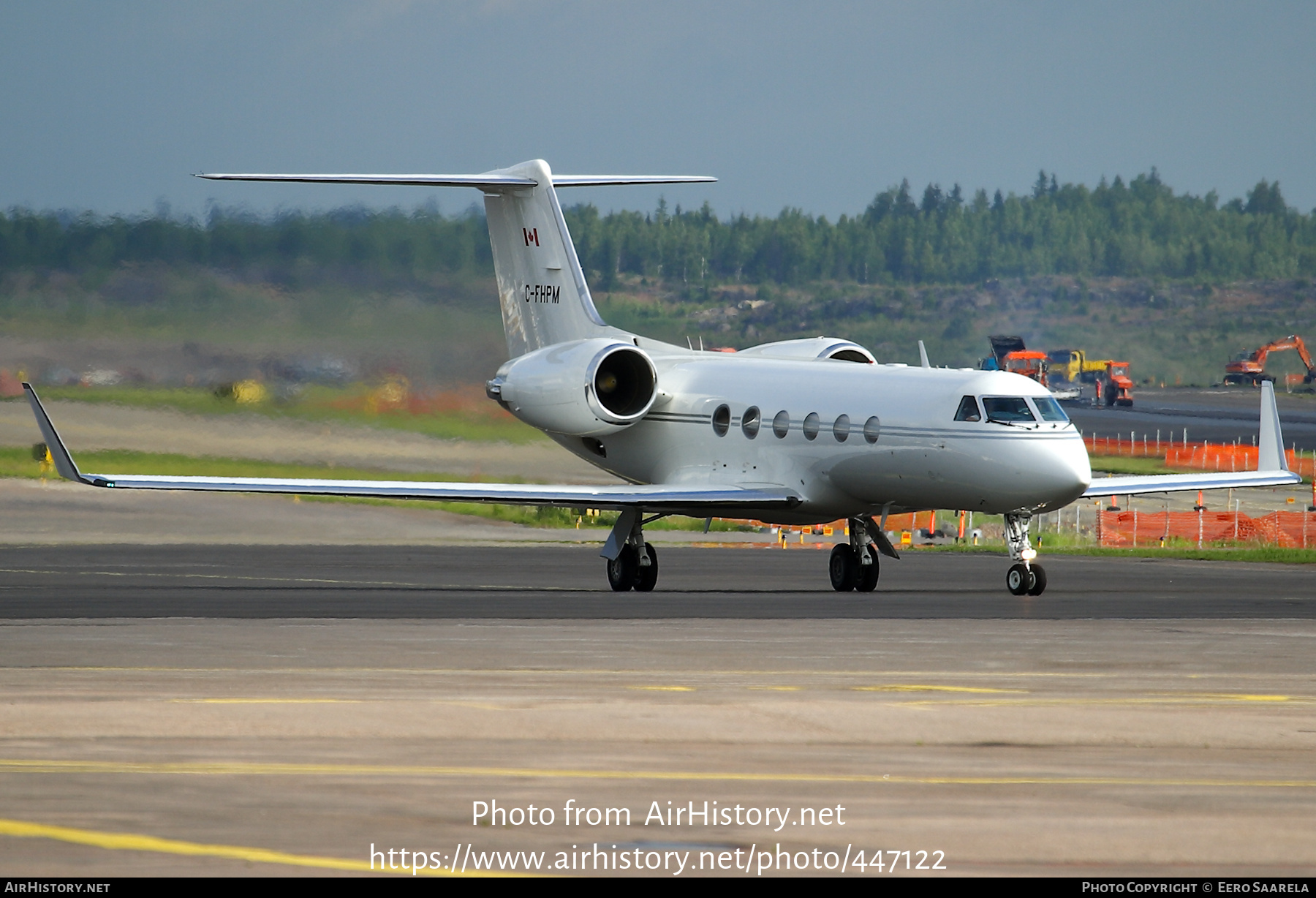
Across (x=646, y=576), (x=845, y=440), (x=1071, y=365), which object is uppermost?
(x=845, y=440)

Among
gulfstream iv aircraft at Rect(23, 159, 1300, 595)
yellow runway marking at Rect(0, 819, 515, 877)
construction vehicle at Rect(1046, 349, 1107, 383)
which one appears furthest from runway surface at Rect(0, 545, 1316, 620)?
construction vehicle at Rect(1046, 349, 1107, 383)

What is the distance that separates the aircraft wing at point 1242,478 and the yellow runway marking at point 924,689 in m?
13.4

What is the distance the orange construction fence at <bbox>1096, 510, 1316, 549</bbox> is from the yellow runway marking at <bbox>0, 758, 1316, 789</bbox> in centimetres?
3548

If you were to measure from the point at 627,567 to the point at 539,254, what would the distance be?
24.9ft

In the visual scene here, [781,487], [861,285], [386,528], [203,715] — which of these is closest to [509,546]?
[386,528]

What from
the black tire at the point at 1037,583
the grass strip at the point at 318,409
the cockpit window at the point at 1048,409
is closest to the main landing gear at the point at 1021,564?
the black tire at the point at 1037,583

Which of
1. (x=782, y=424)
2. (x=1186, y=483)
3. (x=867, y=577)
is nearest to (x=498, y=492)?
(x=782, y=424)

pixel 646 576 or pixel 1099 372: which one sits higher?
pixel 646 576

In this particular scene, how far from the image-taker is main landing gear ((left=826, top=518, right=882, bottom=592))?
95.8 feet

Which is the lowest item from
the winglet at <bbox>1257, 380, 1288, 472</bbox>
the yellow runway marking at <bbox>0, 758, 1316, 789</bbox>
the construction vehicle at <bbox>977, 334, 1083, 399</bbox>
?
the construction vehicle at <bbox>977, 334, 1083, 399</bbox>

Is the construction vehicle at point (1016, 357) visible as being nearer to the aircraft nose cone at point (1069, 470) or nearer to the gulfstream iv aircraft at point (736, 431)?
the gulfstream iv aircraft at point (736, 431)

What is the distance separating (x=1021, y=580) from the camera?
27.0m

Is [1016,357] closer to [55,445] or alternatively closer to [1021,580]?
[1021,580]

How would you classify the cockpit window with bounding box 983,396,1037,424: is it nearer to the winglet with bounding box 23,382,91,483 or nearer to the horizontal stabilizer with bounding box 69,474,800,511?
the horizontal stabilizer with bounding box 69,474,800,511
